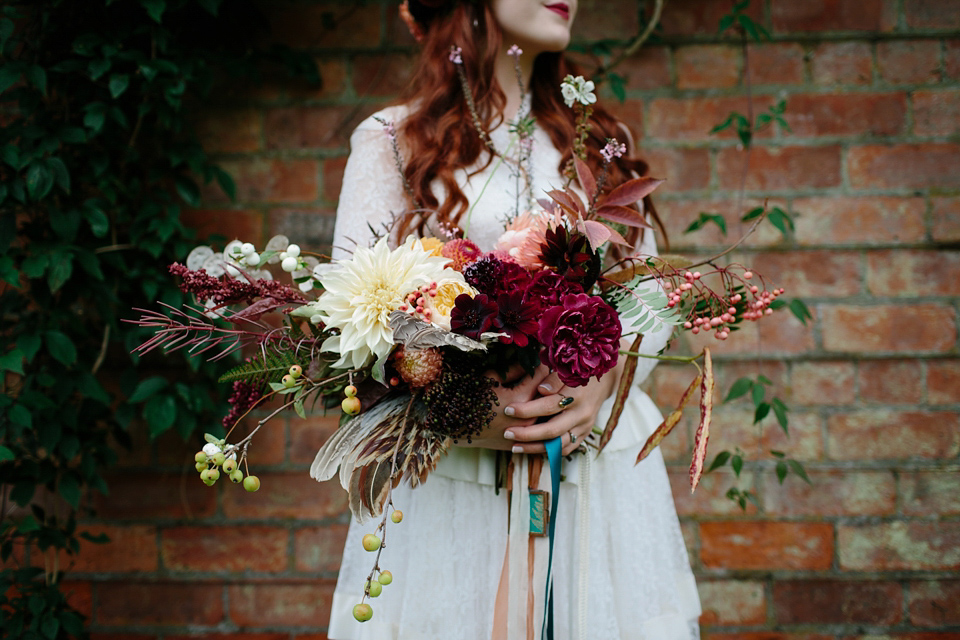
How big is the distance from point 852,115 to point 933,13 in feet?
0.90

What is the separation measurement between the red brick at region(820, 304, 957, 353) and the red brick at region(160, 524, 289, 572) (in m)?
1.25

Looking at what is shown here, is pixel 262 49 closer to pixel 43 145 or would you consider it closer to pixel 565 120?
pixel 43 145

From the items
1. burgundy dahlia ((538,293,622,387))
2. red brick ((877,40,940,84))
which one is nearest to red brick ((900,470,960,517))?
red brick ((877,40,940,84))

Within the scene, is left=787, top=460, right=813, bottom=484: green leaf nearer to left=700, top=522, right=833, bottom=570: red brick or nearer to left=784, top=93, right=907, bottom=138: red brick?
left=700, top=522, right=833, bottom=570: red brick

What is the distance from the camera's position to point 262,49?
4.57ft

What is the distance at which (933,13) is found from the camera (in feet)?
4.46

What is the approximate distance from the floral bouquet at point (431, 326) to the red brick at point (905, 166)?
2.68ft

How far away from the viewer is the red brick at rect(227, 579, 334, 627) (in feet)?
4.55

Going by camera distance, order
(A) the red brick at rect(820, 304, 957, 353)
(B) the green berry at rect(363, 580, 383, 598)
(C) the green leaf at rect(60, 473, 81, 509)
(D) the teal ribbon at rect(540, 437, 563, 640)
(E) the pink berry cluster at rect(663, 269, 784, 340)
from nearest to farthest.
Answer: (B) the green berry at rect(363, 580, 383, 598) < (E) the pink berry cluster at rect(663, 269, 784, 340) < (D) the teal ribbon at rect(540, 437, 563, 640) < (C) the green leaf at rect(60, 473, 81, 509) < (A) the red brick at rect(820, 304, 957, 353)

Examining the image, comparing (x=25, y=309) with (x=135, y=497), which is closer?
(x=25, y=309)

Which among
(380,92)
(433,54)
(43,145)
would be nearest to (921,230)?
(433,54)

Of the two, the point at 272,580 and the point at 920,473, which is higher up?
the point at 920,473

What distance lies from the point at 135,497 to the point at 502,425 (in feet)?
3.25

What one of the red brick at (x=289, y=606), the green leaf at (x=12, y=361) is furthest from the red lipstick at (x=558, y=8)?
the red brick at (x=289, y=606)
